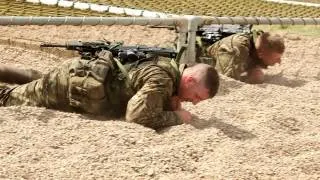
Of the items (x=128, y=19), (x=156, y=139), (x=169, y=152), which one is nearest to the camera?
(x=169, y=152)

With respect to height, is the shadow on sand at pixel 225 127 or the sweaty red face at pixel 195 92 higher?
the sweaty red face at pixel 195 92

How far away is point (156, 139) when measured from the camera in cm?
336

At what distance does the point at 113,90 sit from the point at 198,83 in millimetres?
572

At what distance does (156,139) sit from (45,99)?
0.89 m

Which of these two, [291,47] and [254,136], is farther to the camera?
[291,47]

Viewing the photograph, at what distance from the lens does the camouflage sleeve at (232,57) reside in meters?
5.25

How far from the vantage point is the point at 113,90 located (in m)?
3.78

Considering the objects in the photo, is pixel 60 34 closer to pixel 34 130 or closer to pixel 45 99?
pixel 45 99

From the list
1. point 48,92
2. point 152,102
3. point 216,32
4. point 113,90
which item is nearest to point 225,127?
point 152,102

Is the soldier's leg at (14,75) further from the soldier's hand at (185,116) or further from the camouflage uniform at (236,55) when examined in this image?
the camouflage uniform at (236,55)

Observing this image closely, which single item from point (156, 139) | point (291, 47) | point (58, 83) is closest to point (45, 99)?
point (58, 83)

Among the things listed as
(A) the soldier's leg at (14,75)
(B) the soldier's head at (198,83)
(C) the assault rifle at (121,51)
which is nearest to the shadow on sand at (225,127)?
(B) the soldier's head at (198,83)

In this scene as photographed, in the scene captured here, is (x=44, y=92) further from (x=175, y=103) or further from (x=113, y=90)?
(x=175, y=103)

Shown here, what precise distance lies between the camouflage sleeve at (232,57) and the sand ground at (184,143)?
0.49 meters
